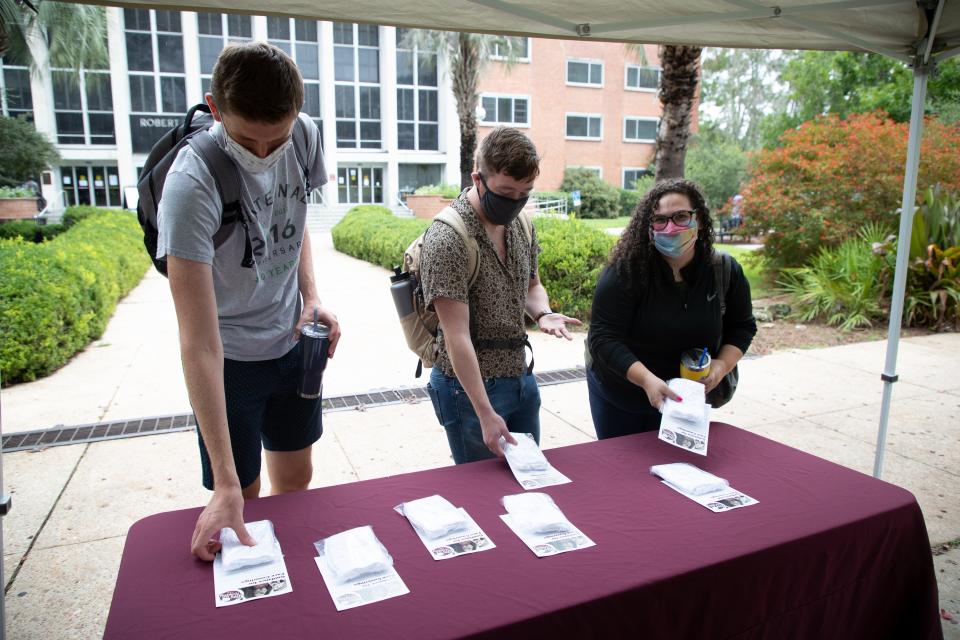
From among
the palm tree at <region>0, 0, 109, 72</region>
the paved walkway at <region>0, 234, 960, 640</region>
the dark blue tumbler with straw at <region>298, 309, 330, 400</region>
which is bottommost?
the paved walkway at <region>0, 234, 960, 640</region>

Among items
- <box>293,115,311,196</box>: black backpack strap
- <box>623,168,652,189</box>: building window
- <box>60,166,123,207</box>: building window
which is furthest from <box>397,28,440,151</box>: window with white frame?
<box>293,115,311,196</box>: black backpack strap

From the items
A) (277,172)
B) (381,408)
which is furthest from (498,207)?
(381,408)

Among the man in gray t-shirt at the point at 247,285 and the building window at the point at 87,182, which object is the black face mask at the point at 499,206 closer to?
the man in gray t-shirt at the point at 247,285

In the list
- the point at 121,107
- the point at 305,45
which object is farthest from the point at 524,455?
the point at 305,45

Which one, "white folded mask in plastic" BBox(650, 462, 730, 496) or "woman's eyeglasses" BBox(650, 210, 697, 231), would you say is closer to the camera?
"white folded mask in plastic" BBox(650, 462, 730, 496)

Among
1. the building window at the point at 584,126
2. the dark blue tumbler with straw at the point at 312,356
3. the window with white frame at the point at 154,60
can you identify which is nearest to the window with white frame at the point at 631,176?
the building window at the point at 584,126

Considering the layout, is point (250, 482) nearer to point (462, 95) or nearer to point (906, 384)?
point (906, 384)

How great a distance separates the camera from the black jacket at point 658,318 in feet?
8.43

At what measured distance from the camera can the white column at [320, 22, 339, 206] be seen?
32.1 metres

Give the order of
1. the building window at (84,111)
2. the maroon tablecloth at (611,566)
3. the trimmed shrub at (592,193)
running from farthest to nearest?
1. the trimmed shrub at (592,193)
2. the building window at (84,111)
3. the maroon tablecloth at (611,566)

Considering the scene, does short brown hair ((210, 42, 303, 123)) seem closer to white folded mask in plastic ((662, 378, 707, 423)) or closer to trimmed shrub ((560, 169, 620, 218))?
white folded mask in plastic ((662, 378, 707, 423))

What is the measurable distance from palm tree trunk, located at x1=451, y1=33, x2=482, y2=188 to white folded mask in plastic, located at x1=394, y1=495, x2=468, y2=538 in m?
16.6

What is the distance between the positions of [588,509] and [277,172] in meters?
1.33

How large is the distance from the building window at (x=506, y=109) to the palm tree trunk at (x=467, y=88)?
15694mm
